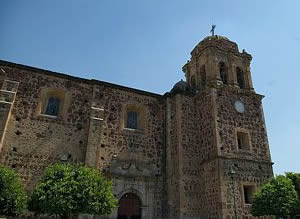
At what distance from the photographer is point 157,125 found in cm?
1775

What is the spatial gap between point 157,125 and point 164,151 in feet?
5.86

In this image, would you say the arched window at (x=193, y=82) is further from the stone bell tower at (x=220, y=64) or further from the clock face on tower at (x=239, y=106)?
the clock face on tower at (x=239, y=106)

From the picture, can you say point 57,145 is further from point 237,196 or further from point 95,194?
point 237,196

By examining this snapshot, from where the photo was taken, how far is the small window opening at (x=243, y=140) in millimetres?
16500

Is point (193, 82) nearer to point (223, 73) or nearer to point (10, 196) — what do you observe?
point (223, 73)

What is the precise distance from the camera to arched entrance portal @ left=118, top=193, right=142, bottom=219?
48.4 ft

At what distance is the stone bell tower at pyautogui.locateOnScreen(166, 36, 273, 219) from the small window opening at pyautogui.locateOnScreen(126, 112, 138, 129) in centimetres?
218

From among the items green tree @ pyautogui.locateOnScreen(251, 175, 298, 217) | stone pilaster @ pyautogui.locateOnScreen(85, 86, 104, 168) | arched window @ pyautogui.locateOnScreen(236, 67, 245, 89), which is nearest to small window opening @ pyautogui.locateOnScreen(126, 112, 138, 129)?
stone pilaster @ pyautogui.locateOnScreen(85, 86, 104, 168)

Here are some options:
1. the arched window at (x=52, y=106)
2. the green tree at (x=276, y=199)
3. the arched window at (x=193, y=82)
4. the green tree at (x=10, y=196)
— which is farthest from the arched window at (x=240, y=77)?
the green tree at (x=10, y=196)

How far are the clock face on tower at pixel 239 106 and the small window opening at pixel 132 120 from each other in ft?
21.3

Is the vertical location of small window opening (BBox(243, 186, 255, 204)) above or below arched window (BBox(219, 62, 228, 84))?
below

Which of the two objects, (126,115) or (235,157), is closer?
(235,157)

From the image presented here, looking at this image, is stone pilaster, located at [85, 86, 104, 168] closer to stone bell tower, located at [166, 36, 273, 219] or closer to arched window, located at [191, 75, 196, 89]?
stone bell tower, located at [166, 36, 273, 219]

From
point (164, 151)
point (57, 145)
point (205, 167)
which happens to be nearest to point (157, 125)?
point (164, 151)
